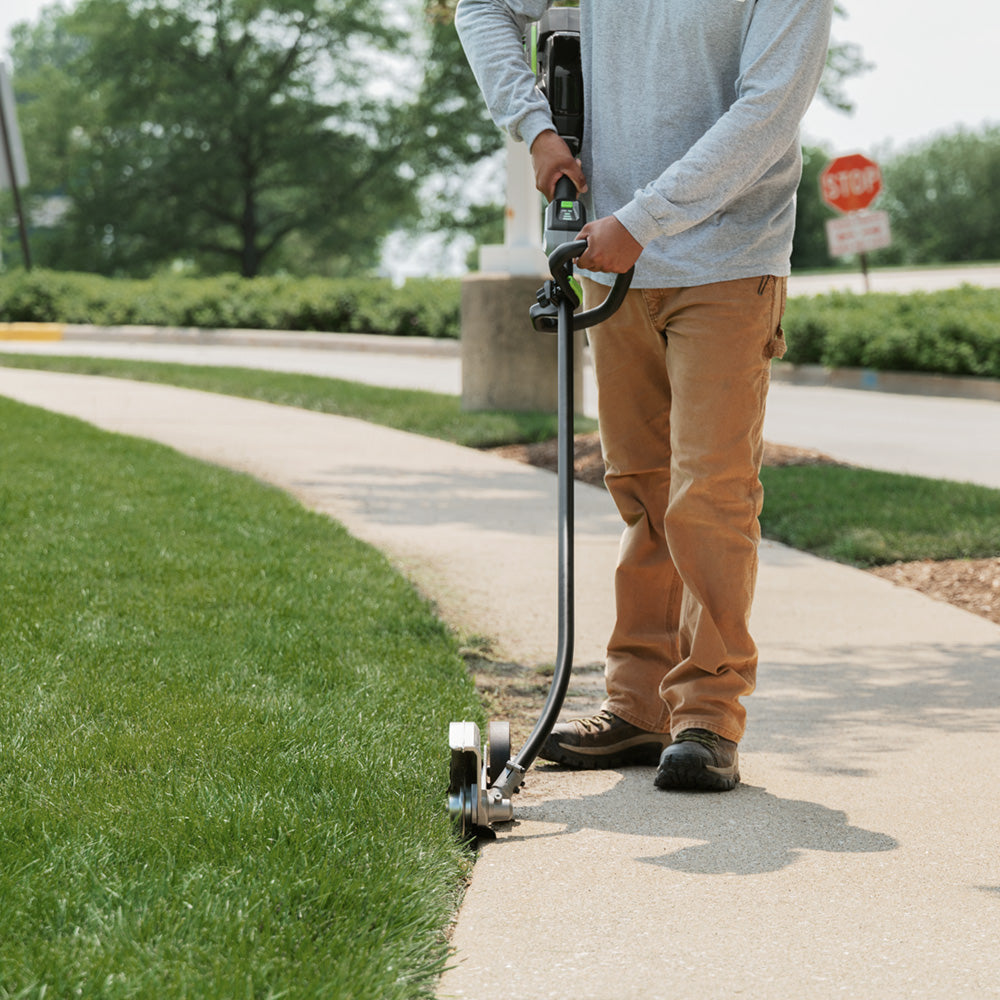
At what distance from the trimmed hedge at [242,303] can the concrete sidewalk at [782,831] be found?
1375 centimetres

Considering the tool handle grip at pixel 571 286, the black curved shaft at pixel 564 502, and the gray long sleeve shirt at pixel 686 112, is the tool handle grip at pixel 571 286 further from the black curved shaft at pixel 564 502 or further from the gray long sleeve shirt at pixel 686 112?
the gray long sleeve shirt at pixel 686 112

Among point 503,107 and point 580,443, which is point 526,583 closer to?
point 503,107

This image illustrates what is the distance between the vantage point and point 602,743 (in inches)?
129

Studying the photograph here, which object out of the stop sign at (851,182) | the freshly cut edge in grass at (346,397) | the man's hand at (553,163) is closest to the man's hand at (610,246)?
the man's hand at (553,163)

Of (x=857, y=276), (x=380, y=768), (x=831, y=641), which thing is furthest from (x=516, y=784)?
(x=857, y=276)

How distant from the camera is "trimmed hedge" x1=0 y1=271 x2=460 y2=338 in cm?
1952

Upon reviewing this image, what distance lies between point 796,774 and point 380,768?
3.30 ft

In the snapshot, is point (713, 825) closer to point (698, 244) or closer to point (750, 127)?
point (698, 244)

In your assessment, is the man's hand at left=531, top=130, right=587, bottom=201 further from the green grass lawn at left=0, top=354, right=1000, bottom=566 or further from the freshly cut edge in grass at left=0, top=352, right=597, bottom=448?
the freshly cut edge in grass at left=0, top=352, right=597, bottom=448

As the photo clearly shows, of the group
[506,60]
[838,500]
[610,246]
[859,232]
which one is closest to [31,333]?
[859,232]

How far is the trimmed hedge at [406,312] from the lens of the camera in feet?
49.1

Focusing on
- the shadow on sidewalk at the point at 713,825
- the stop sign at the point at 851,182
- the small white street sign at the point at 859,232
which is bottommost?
the shadow on sidewalk at the point at 713,825

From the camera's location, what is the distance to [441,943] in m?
2.24

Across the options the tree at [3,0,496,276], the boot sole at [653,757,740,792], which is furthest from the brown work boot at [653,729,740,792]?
the tree at [3,0,496,276]
